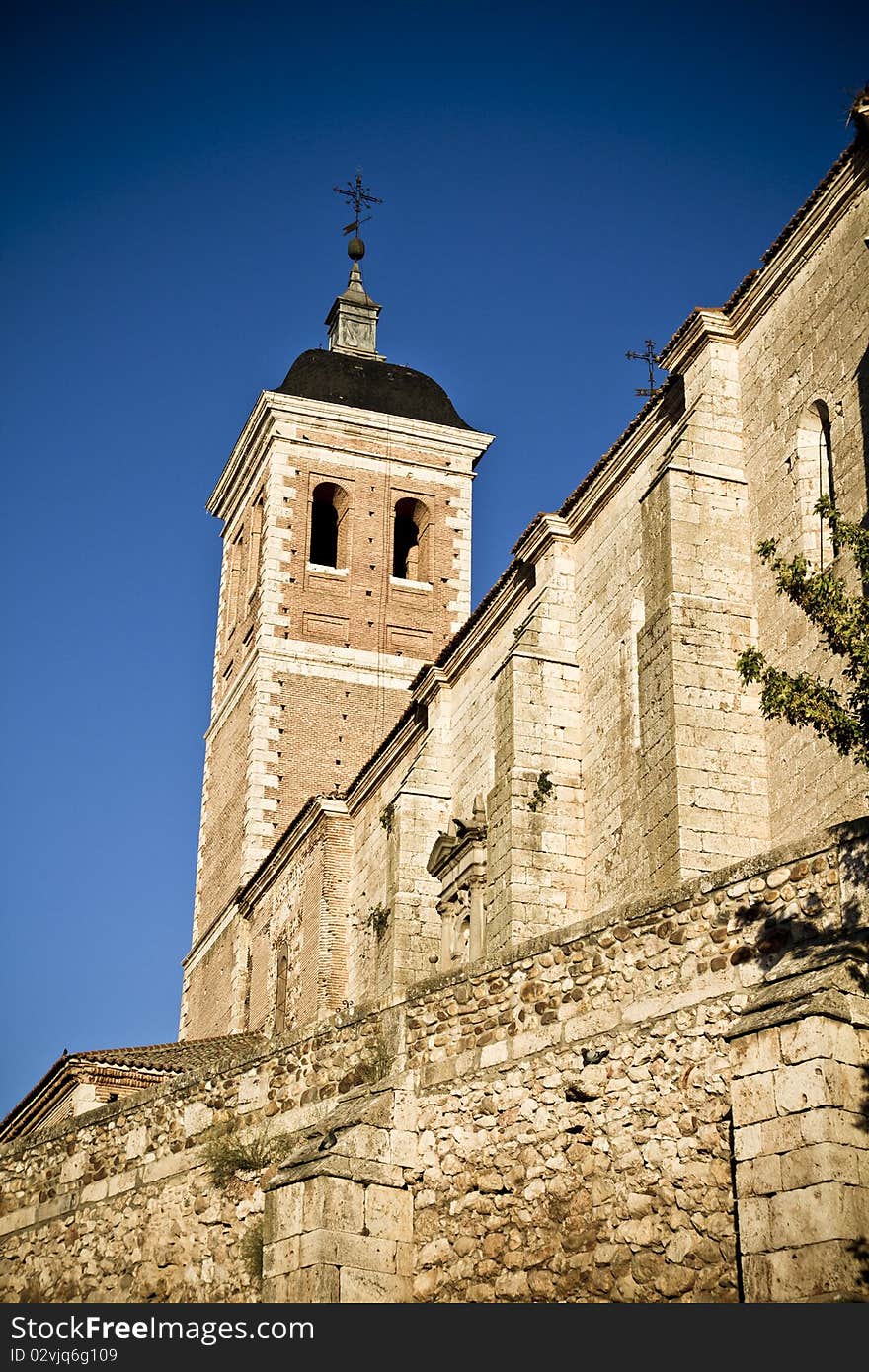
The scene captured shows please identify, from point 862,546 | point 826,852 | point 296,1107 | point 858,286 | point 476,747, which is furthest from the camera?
point 476,747

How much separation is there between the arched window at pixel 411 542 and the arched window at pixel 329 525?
1.20m

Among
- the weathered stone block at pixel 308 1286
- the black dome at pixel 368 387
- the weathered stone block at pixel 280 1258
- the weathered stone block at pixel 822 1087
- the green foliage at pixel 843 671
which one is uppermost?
the black dome at pixel 368 387

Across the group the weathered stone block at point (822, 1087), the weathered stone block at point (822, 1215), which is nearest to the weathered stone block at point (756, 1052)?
the weathered stone block at point (822, 1087)

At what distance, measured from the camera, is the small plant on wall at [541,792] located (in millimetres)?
20406

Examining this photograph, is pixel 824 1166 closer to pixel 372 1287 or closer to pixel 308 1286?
pixel 372 1287

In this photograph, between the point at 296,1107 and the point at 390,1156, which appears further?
the point at 296,1107

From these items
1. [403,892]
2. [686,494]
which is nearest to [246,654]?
[403,892]

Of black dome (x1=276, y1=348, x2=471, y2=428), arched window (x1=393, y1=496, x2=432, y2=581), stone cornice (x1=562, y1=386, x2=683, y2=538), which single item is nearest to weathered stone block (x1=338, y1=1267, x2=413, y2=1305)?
stone cornice (x1=562, y1=386, x2=683, y2=538)

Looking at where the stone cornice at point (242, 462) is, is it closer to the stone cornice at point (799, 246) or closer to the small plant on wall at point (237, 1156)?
the stone cornice at point (799, 246)

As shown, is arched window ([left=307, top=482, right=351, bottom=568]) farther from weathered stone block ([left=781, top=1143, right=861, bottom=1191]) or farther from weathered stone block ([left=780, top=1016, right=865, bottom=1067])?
weathered stone block ([left=781, top=1143, right=861, bottom=1191])

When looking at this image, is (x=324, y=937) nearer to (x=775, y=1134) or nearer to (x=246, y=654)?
(x=246, y=654)

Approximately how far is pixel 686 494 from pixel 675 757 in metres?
3.02

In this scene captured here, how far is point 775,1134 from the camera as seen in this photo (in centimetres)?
758

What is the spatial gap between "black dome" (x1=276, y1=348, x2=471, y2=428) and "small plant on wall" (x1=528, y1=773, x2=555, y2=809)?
18791mm
